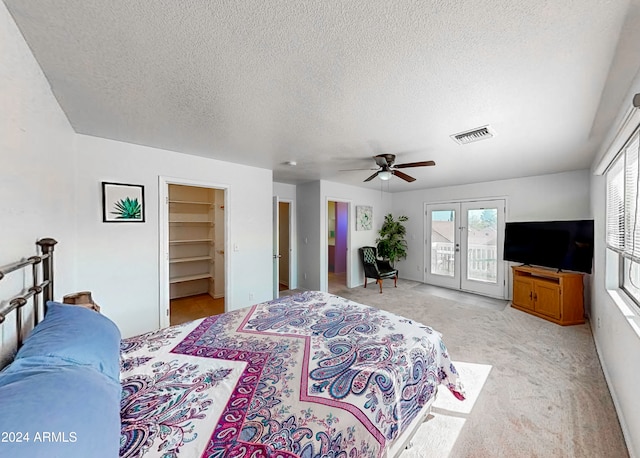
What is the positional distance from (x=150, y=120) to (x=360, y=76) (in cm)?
188

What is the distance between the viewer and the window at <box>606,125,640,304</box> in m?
1.76

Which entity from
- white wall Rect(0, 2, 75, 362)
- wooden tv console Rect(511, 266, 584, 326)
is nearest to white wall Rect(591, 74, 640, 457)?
wooden tv console Rect(511, 266, 584, 326)

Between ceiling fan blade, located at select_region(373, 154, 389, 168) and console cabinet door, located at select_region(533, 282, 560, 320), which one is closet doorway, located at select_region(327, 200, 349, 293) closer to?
ceiling fan blade, located at select_region(373, 154, 389, 168)

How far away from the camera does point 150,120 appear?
223 centimetres

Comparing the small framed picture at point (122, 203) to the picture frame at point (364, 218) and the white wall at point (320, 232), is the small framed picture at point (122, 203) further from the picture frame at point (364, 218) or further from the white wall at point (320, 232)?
the picture frame at point (364, 218)

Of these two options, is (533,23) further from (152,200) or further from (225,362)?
(152,200)

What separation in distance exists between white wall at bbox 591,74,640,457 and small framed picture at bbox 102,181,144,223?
4.27 metres

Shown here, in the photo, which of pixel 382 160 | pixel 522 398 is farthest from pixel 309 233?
pixel 522 398

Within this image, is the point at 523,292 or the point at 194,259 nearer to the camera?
the point at 523,292

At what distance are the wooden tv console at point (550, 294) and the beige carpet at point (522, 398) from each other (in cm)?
19

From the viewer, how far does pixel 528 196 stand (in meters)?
4.52

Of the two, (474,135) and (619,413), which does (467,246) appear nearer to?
(474,135)

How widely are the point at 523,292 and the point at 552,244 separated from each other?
2.84ft

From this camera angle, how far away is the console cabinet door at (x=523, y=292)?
13.1 ft
